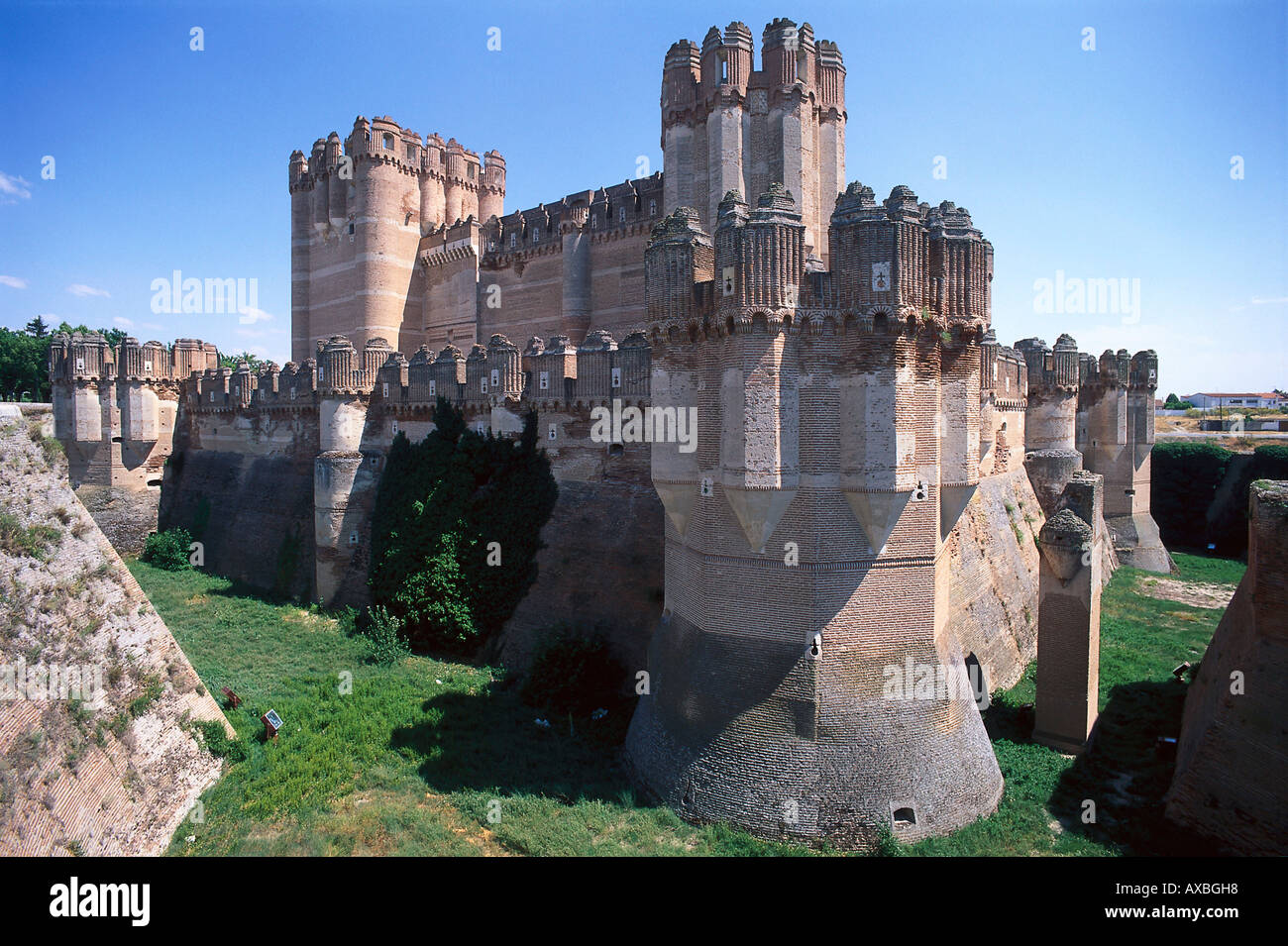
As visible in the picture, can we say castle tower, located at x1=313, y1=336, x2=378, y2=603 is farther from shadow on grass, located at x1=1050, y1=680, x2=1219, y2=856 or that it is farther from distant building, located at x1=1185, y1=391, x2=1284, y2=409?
distant building, located at x1=1185, y1=391, x2=1284, y2=409

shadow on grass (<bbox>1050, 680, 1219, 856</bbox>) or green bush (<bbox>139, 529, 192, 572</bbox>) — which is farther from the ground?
green bush (<bbox>139, 529, 192, 572</bbox>)

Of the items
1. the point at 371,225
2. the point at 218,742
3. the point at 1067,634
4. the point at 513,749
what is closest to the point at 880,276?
the point at 1067,634

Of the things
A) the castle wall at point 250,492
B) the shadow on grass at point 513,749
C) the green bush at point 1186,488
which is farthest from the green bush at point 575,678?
the green bush at point 1186,488

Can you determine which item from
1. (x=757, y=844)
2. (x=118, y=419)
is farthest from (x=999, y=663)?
(x=118, y=419)

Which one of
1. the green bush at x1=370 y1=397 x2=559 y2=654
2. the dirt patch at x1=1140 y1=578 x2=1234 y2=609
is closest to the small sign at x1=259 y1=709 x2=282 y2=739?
the green bush at x1=370 y1=397 x2=559 y2=654

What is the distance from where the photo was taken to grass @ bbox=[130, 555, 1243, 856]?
11.5 meters

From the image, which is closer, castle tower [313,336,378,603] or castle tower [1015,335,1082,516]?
castle tower [313,336,378,603]

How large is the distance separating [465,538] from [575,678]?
587 centimetres

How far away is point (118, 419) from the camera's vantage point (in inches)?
1248

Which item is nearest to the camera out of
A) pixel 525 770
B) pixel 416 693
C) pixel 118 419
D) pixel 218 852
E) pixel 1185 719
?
pixel 218 852

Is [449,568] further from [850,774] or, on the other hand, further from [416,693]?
[850,774]

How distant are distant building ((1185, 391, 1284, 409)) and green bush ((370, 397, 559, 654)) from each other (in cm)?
10921

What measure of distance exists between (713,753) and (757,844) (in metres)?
1.49

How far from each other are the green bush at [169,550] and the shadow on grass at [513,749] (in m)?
20.0
